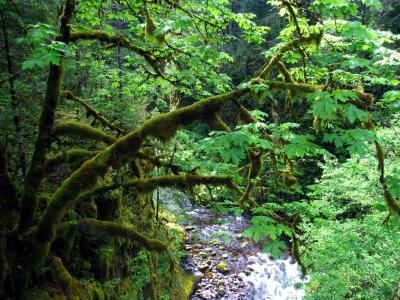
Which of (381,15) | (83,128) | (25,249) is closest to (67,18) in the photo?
(83,128)

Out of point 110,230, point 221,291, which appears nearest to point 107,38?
point 110,230

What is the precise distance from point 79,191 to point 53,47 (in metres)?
2.20

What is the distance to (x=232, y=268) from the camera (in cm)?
1159

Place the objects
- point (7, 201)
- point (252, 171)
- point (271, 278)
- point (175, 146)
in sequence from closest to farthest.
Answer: point (7, 201), point (252, 171), point (175, 146), point (271, 278)

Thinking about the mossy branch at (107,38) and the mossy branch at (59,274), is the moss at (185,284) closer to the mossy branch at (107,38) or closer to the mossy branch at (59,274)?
the mossy branch at (59,274)

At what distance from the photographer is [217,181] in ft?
14.9

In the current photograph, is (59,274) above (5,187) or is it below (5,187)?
below

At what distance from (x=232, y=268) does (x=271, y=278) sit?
4.37ft

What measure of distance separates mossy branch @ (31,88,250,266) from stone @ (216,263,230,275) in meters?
7.86

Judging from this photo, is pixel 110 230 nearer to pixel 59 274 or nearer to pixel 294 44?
pixel 59 274

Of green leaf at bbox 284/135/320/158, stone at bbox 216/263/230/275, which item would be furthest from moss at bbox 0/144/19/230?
stone at bbox 216/263/230/275

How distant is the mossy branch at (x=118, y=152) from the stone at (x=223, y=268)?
786 cm

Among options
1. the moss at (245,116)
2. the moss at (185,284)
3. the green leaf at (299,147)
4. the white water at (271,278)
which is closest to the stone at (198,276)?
the moss at (185,284)

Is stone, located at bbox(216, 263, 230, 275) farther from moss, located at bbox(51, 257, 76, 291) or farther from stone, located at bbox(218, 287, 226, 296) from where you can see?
moss, located at bbox(51, 257, 76, 291)
